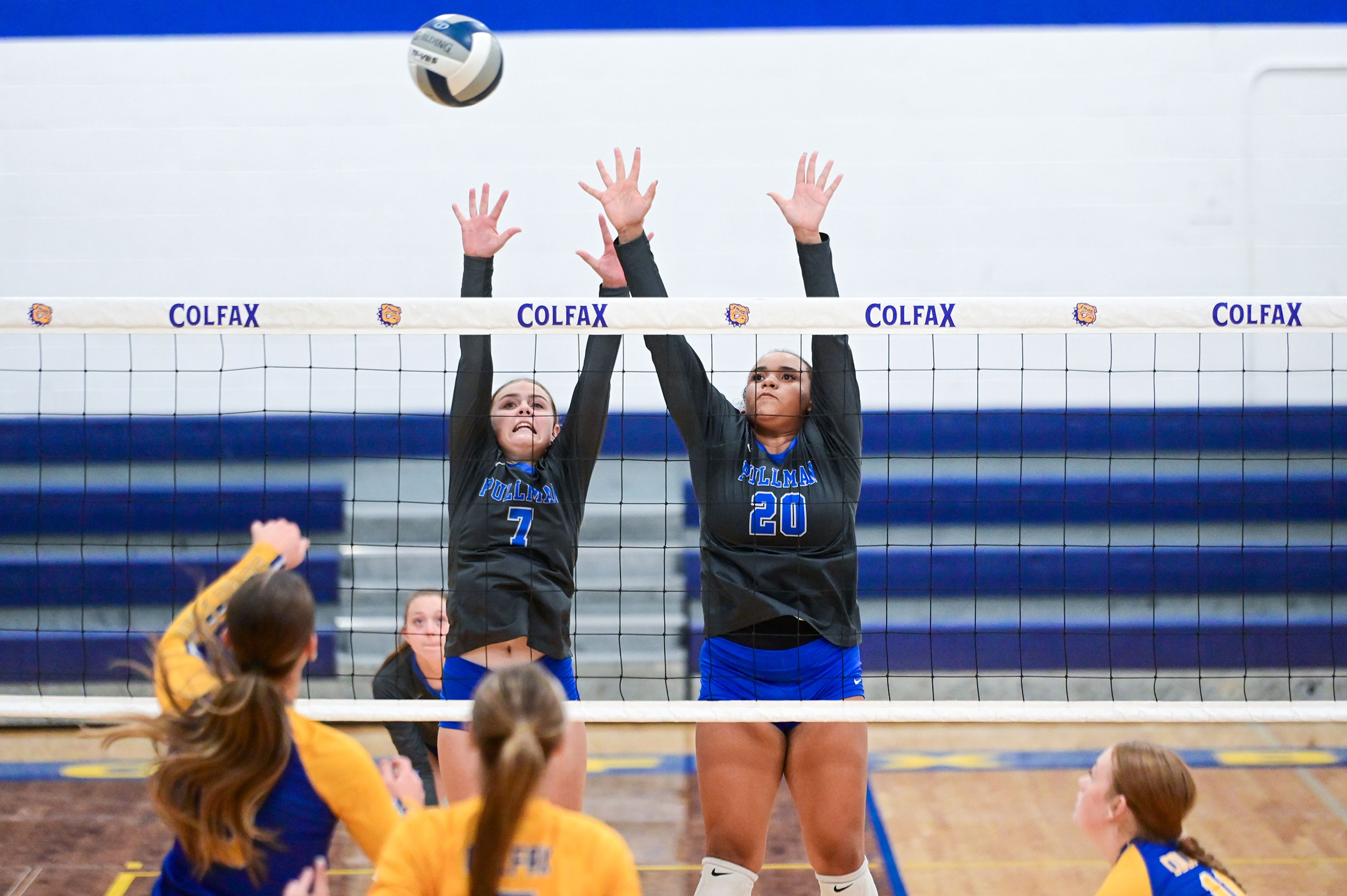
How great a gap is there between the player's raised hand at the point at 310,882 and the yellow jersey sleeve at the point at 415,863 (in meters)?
0.19

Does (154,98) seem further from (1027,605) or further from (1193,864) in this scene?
(1193,864)

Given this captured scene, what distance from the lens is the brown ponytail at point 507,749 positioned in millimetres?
1869

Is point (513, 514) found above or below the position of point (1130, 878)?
above

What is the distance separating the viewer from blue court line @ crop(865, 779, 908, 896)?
4473 millimetres

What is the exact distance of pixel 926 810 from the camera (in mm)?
5246

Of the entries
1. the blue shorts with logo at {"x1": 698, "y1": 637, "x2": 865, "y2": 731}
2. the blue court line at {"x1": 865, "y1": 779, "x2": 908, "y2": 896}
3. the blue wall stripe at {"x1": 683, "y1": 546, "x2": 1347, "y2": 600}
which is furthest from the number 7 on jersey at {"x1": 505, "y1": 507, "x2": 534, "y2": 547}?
the blue wall stripe at {"x1": 683, "y1": 546, "x2": 1347, "y2": 600}

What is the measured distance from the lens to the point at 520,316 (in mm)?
3361

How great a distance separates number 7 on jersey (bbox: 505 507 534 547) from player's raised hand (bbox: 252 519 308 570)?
852mm

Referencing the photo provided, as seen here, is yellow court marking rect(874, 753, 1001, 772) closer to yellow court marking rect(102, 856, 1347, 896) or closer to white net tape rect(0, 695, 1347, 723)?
yellow court marking rect(102, 856, 1347, 896)

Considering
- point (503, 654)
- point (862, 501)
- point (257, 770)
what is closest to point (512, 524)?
point (503, 654)

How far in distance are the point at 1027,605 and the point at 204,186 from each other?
527 cm

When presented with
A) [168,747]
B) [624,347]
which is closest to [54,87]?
[624,347]

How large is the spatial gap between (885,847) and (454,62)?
11.7ft

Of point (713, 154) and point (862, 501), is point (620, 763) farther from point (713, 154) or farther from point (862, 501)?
point (713, 154)
